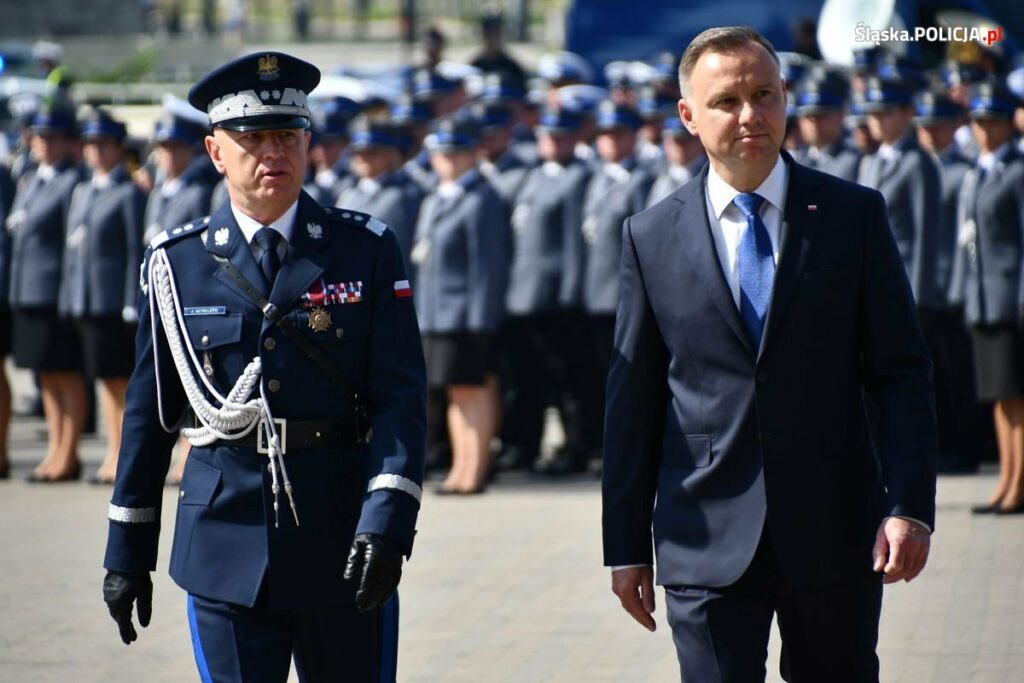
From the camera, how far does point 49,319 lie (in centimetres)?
1260

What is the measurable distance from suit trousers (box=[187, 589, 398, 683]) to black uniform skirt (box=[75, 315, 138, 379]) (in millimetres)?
7825

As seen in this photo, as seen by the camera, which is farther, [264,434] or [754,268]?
[264,434]

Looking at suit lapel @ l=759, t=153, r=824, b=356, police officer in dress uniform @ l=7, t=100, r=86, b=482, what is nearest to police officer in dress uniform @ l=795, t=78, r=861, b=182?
police officer in dress uniform @ l=7, t=100, r=86, b=482

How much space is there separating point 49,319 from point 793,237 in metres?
9.02

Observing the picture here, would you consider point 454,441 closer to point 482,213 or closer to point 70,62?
point 482,213

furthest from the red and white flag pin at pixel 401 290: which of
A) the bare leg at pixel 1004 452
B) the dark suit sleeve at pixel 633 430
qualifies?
the bare leg at pixel 1004 452

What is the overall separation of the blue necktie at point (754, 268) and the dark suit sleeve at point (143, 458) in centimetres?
137

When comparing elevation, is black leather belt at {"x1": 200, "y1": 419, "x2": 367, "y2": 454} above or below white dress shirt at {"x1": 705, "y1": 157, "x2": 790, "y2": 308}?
below

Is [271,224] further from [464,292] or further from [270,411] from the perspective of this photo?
[464,292]

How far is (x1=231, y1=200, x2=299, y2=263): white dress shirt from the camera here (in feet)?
15.2

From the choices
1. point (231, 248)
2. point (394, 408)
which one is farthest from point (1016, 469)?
point (231, 248)

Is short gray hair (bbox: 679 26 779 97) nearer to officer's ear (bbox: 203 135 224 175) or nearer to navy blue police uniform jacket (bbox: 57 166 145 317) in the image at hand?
officer's ear (bbox: 203 135 224 175)

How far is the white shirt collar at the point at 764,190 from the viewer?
4.40 meters

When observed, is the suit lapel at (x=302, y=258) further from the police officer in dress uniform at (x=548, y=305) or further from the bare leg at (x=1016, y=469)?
the police officer in dress uniform at (x=548, y=305)
